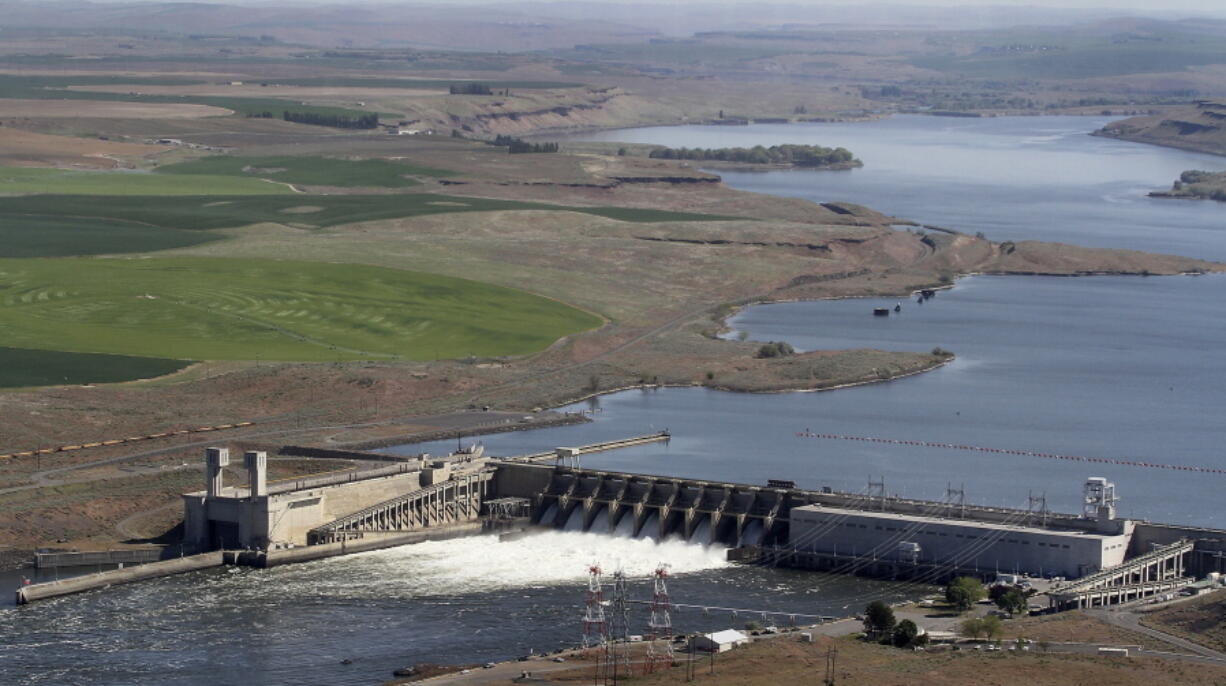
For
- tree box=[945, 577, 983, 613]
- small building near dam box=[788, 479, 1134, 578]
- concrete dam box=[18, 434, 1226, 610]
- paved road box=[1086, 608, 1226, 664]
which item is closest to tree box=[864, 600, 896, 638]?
tree box=[945, 577, 983, 613]

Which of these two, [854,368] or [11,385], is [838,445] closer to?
[854,368]

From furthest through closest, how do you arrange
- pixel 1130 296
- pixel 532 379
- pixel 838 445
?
1. pixel 1130 296
2. pixel 532 379
3. pixel 838 445

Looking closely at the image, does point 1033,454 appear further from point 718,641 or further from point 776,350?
point 718,641

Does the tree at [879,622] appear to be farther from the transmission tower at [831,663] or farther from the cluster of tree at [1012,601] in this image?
the cluster of tree at [1012,601]

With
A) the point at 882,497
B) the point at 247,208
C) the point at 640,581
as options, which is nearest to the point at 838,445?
the point at 882,497

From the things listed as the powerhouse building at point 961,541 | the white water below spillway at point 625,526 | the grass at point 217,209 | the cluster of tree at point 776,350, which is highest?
the powerhouse building at point 961,541

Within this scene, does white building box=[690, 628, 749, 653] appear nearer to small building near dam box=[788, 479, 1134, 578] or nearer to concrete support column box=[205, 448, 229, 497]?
small building near dam box=[788, 479, 1134, 578]

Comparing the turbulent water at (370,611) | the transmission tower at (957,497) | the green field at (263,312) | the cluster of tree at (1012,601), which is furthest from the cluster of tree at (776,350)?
the cluster of tree at (1012,601)
